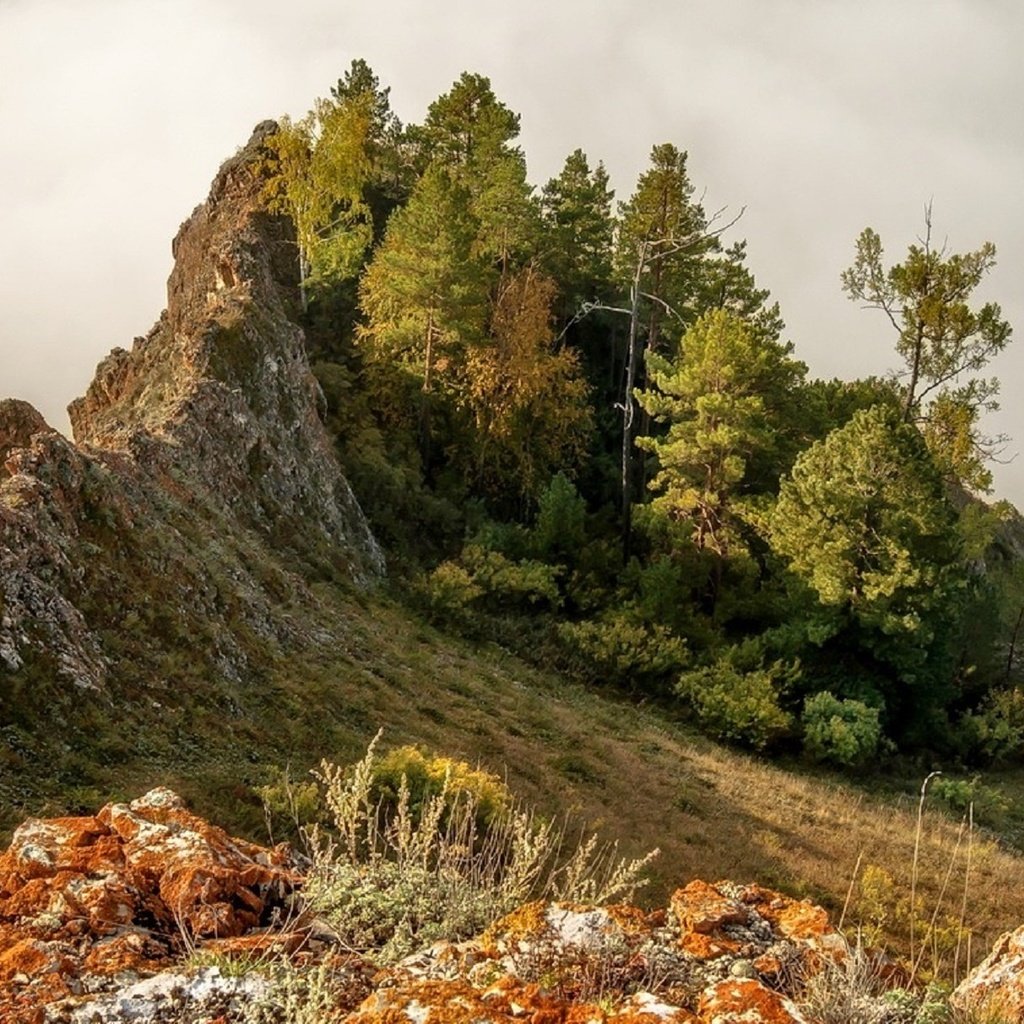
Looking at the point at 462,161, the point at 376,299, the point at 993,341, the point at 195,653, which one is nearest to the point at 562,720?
the point at 195,653

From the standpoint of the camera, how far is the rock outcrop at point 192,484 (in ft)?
41.0

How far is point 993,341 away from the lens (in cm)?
3092

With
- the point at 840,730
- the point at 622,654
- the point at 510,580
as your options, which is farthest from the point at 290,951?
the point at 510,580

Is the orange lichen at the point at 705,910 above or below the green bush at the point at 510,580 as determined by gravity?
below

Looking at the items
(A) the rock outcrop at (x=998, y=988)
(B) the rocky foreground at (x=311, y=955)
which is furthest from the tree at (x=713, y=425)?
(B) the rocky foreground at (x=311, y=955)

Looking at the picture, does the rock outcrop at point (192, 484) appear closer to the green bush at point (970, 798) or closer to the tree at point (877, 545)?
the tree at point (877, 545)

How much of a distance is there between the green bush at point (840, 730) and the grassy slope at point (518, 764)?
1659mm

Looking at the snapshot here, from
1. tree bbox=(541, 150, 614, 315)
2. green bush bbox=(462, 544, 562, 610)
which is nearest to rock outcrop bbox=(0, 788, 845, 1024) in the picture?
green bush bbox=(462, 544, 562, 610)

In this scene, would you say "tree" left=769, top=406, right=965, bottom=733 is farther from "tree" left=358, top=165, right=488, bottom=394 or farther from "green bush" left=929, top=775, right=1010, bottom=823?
"tree" left=358, top=165, right=488, bottom=394

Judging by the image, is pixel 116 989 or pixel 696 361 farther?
pixel 696 361

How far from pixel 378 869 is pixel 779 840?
12.5 m

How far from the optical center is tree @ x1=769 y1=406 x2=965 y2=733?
2544 cm

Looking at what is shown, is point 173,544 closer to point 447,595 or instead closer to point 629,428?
point 447,595

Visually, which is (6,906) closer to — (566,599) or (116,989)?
(116,989)
